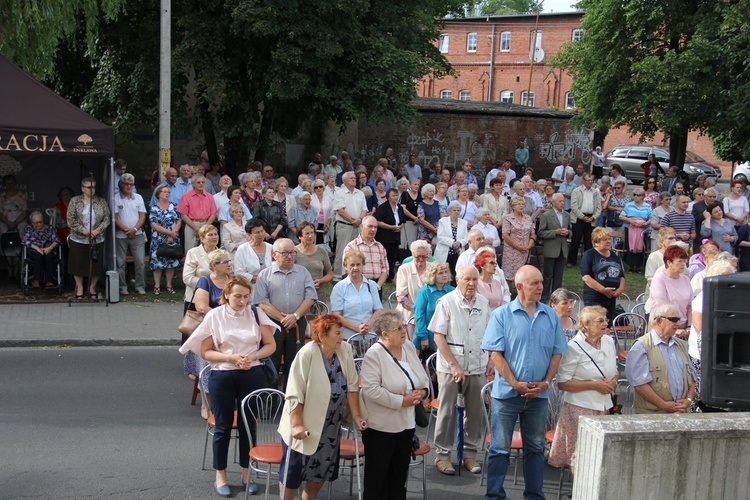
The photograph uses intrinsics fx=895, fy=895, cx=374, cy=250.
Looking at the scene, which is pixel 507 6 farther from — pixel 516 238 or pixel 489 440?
pixel 489 440

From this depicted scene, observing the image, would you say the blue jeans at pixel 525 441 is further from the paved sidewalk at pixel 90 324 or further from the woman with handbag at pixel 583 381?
the paved sidewalk at pixel 90 324

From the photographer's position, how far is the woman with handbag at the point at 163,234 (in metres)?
14.6

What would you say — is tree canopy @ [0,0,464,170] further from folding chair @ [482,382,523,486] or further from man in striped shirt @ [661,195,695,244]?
folding chair @ [482,382,523,486]

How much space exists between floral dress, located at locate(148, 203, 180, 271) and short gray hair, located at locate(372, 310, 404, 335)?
858cm

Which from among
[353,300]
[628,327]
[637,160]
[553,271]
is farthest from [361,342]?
[637,160]

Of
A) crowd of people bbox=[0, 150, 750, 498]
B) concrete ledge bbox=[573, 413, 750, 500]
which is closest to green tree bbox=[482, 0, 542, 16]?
crowd of people bbox=[0, 150, 750, 498]

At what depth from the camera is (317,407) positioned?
651 centimetres

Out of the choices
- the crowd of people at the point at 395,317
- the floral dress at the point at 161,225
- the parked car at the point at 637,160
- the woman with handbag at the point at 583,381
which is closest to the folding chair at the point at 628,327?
the crowd of people at the point at 395,317

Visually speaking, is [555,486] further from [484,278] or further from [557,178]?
[557,178]

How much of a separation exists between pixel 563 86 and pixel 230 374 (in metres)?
56.6

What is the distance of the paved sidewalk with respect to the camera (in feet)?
39.9

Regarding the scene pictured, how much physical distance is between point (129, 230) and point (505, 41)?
170 ft

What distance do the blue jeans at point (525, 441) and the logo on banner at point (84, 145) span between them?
344 inches

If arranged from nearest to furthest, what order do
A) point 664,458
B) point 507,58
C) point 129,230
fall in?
point 664,458
point 129,230
point 507,58
